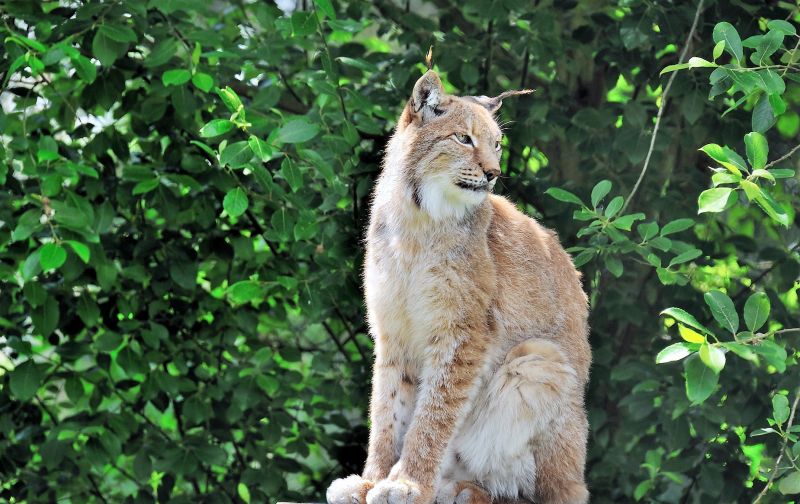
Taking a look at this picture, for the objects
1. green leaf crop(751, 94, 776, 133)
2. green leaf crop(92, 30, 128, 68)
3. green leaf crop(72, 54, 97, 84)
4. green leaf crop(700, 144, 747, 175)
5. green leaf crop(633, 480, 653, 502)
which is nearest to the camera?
green leaf crop(700, 144, 747, 175)

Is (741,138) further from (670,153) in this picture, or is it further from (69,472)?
(69,472)

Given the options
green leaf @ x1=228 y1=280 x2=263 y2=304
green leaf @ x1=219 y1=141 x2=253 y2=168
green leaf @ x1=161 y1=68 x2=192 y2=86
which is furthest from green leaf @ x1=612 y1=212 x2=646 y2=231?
green leaf @ x1=161 y1=68 x2=192 y2=86

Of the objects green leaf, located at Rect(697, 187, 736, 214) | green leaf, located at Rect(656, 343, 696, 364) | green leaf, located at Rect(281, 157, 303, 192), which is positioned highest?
green leaf, located at Rect(697, 187, 736, 214)

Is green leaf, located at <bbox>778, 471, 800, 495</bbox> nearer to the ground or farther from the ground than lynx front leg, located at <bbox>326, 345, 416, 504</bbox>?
farther from the ground

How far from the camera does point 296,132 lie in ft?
17.5

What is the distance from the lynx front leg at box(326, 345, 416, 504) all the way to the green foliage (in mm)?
1262

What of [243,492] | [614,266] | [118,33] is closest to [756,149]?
[614,266]

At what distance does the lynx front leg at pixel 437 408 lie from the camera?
15.0 ft

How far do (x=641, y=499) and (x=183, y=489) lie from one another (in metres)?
3.24

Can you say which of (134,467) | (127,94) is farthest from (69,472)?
(127,94)

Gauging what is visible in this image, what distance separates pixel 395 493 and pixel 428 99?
1829mm

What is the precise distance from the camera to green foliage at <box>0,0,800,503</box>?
6.15m

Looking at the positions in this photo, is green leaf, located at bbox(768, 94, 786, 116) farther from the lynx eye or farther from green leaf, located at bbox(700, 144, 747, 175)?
the lynx eye

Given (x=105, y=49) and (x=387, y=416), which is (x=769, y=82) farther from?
(x=105, y=49)
